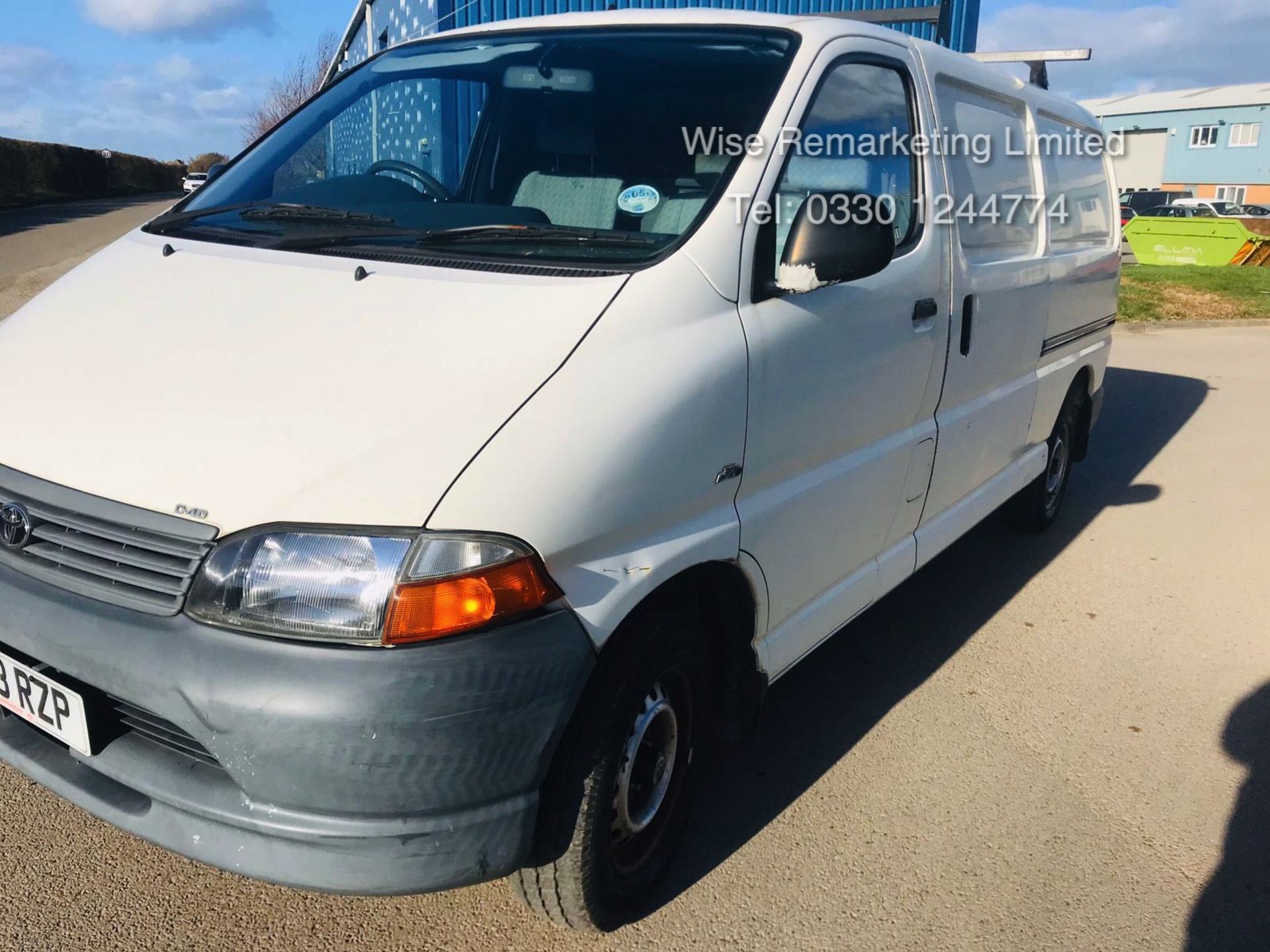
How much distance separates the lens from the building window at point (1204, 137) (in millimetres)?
55375

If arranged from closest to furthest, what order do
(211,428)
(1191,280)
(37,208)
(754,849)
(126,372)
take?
(211,428) → (126,372) → (754,849) → (1191,280) → (37,208)

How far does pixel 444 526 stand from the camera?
73.5 inches

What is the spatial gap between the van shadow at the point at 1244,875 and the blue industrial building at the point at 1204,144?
55.5 m

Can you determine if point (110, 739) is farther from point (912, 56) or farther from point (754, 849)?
point (912, 56)

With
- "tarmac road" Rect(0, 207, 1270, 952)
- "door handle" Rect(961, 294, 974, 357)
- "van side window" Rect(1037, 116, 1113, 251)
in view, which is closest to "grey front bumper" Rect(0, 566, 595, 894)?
"tarmac road" Rect(0, 207, 1270, 952)

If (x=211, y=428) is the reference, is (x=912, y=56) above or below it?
above

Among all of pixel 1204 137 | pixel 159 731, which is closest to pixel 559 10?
pixel 159 731

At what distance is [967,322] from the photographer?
3590 millimetres

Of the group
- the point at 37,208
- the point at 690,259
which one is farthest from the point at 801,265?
the point at 37,208

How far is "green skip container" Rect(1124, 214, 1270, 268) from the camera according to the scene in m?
20.7

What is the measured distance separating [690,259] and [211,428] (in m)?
1.08

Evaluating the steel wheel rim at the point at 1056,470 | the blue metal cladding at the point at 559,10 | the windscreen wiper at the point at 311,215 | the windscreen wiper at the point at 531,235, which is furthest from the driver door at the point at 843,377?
the blue metal cladding at the point at 559,10

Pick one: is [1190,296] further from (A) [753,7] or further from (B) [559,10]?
(B) [559,10]

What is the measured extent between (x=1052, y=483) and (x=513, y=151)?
357cm
